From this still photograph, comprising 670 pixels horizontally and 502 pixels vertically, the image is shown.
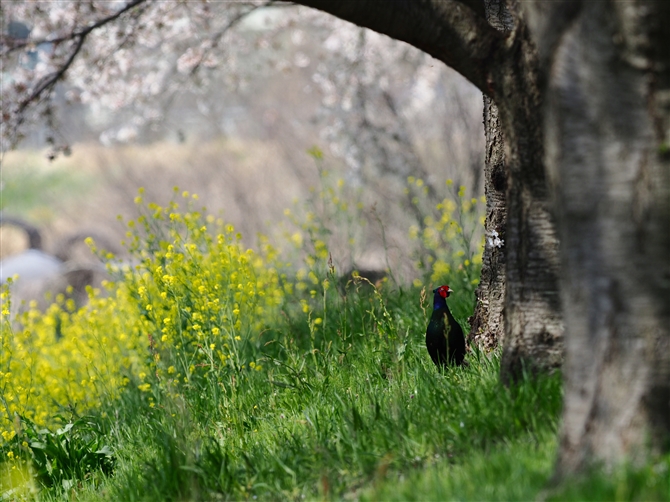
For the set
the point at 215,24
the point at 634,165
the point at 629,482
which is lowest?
the point at 629,482

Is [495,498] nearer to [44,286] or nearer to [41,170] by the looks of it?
[44,286]

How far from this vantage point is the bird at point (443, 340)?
12.3 feet

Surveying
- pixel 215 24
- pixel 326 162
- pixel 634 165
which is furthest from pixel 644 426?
pixel 326 162

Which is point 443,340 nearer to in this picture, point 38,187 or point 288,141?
point 288,141

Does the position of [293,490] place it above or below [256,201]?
below

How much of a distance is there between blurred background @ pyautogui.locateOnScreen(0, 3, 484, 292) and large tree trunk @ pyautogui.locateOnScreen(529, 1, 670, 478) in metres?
3.23

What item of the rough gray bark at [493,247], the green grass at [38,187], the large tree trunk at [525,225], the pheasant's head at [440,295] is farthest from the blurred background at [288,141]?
the large tree trunk at [525,225]

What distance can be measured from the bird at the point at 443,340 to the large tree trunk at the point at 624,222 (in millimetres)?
Result: 1290

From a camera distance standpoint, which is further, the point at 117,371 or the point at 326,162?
the point at 326,162

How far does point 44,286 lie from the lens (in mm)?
10961

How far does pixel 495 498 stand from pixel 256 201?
14.1 metres

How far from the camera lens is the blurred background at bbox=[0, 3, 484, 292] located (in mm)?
10305

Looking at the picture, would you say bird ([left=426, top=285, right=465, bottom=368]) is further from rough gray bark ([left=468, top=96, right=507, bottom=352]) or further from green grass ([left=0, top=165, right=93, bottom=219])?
green grass ([left=0, top=165, right=93, bottom=219])

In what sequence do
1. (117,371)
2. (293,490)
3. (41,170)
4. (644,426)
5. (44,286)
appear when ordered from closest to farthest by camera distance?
(644,426), (293,490), (117,371), (44,286), (41,170)
